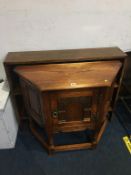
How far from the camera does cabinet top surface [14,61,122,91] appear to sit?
1.02 m

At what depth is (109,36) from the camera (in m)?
1.46

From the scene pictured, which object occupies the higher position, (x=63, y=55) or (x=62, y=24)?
(x=62, y=24)

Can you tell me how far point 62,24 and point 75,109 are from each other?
0.76 metres

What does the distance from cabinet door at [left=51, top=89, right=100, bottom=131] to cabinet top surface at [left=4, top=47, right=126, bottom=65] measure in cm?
35

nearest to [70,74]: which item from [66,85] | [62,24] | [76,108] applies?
[66,85]

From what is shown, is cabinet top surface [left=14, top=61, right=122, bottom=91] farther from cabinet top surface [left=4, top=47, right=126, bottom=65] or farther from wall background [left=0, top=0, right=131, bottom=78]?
wall background [left=0, top=0, right=131, bottom=78]

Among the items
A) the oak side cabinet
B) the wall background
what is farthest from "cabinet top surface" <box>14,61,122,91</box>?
the wall background

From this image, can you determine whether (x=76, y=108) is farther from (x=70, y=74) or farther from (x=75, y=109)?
(x=70, y=74)

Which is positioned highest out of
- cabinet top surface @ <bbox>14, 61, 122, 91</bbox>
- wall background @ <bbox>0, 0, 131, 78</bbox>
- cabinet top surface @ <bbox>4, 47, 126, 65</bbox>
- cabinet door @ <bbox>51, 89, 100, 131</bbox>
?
wall background @ <bbox>0, 0, 131, 78</bbox>

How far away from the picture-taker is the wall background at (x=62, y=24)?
4.17 ft

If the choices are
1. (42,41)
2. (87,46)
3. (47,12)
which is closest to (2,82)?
(42,41)

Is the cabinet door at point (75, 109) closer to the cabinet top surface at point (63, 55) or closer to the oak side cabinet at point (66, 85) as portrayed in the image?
the oak side cabinet at point (66, 85)

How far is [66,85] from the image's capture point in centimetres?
101

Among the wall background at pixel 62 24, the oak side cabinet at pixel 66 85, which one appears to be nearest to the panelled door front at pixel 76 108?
the oak side cabinet at pixel 66 85
